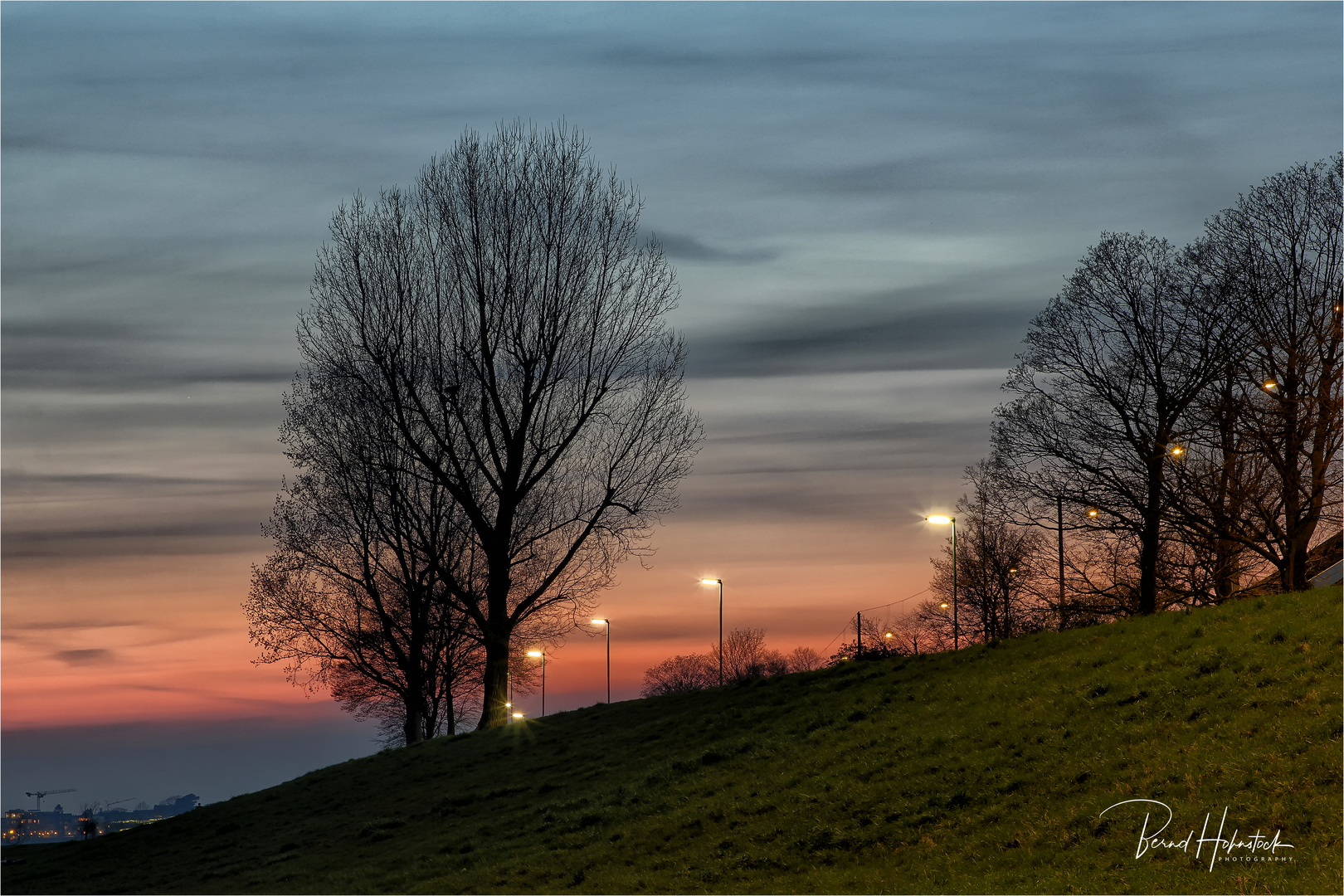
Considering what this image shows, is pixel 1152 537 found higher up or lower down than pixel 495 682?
higher up

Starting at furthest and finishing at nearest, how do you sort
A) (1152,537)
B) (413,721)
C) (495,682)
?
(413,721) < (1152,537) < (495,682)

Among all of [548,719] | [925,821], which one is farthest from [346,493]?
[925,821]

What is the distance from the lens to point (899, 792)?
18.1 m

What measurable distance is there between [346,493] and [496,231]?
13.3 meters

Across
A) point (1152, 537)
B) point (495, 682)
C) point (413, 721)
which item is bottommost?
point (413, 721)

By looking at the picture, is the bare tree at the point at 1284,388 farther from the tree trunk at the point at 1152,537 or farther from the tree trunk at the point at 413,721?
the tree trunk at the point at 413,721

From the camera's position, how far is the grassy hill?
45.3 feet

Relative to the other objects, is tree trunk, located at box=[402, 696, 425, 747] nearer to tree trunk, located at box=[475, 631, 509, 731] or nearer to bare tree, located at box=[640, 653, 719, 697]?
tree trunk, located at box=[475, 631, 509, 731]

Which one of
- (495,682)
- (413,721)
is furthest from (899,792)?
(413,721)

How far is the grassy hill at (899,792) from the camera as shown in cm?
1380

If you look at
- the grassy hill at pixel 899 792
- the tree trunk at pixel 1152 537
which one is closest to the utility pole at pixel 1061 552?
the tree trunk at pixel 1152 537

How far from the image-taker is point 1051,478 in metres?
40.8

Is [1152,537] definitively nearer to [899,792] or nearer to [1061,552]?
[1061,552]

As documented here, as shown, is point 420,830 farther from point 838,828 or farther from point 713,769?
point 838,828
